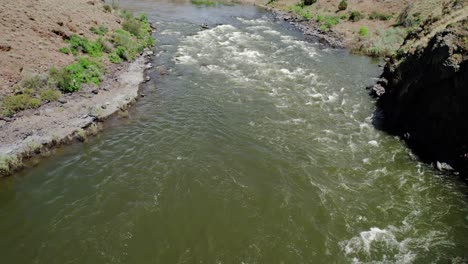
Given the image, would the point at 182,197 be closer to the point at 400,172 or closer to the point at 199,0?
the point at 400,172

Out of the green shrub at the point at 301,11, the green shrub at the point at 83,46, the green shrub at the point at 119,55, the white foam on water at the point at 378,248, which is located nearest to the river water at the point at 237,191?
the white foam on water at the point at 378,248

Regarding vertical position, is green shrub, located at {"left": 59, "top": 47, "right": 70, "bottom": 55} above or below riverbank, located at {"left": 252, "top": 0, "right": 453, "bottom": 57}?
below

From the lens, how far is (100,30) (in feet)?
115

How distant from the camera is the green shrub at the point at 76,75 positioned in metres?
24.6

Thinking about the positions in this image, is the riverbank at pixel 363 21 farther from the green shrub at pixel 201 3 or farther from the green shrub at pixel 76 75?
the green shrub at pixel 76 75

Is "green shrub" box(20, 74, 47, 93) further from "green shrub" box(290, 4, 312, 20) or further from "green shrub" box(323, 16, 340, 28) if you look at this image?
"green shrub" box(290, 4, 312, 20)

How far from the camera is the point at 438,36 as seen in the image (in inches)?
848

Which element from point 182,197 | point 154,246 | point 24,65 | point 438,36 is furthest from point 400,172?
point 24,65

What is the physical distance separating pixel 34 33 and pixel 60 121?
39.9 feet

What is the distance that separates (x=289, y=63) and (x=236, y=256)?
25.0 metres

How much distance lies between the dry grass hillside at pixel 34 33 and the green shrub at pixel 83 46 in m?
0.73

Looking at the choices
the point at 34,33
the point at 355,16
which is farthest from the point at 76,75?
the point at 355,16

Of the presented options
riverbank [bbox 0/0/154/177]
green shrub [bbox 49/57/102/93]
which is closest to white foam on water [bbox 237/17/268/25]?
riverbank [bbox 0/0/154/177]

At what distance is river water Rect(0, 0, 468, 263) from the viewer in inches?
542
